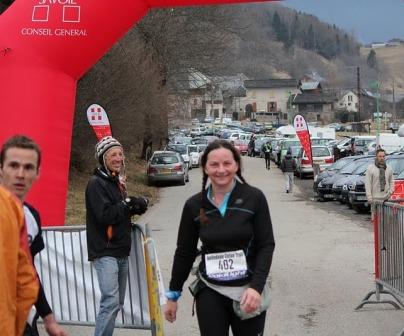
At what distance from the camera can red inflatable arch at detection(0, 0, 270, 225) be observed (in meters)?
7.70

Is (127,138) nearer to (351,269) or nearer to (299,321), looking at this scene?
(351,269)

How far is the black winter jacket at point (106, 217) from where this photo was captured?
19.0ft

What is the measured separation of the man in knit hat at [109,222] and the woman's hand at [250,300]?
1.96m

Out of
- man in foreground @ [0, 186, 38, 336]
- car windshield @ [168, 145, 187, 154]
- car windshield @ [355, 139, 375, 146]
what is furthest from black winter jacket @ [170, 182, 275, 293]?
car windshield @ [355, 139, 375, 146]

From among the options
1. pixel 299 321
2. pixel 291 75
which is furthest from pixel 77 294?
pixel 291 75

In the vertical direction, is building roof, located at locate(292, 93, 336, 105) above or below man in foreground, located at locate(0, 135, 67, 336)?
above

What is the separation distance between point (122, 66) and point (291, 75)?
168m

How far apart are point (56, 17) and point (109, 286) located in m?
3.37

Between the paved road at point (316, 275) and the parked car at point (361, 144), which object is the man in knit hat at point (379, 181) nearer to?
the paved road at point (316, 275)

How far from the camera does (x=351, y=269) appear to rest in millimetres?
11125

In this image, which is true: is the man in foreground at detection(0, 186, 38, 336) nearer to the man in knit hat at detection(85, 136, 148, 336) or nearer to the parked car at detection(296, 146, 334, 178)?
the man in knit hat at detection(85, 136, 148, 336)

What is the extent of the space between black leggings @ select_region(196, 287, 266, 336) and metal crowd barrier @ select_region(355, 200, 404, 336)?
12.2 feet

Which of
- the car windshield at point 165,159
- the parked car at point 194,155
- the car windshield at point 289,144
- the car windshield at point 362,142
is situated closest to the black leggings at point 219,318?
the car windshield at point 165,159

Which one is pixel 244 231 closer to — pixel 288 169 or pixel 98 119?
pixel 98 119
